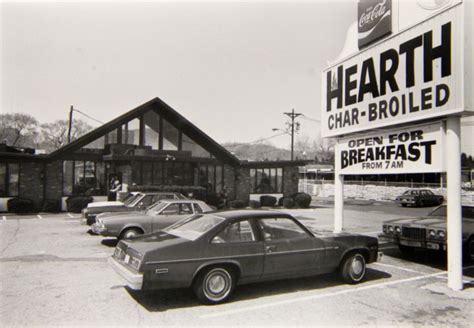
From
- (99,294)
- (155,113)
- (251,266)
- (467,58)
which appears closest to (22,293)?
(99,294)

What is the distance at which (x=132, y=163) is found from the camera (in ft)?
68.7

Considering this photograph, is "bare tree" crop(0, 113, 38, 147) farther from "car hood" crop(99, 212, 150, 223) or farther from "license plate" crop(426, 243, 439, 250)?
"license plate" crop(426, 243, 439, 250)

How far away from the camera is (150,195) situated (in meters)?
12.6

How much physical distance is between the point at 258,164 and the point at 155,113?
760 centimetres

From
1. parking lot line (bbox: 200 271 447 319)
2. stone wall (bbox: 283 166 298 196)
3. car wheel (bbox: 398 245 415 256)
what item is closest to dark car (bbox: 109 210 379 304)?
parking lot line (bbox: 200 271 447 319)

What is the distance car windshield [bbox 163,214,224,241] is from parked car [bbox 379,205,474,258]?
16.3ft

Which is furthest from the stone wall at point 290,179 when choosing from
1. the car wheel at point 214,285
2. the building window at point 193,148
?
the car wheel at point 214,285

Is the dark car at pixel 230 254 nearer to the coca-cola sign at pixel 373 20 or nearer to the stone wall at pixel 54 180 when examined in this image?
Answer: the coca-cola sign at pixel 373 20

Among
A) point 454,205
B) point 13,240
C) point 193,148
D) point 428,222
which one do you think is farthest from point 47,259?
point 193,148

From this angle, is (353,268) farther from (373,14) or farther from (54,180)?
(54,180)

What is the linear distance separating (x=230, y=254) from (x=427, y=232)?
501cm

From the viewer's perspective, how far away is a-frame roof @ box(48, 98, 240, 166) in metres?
21.1

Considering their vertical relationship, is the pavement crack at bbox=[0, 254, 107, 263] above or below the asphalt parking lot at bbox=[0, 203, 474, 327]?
below

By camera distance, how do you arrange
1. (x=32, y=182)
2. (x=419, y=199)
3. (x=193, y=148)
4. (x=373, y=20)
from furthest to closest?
(x=419, y=199), (x=193, y=148), (x=32, y=182), (x=373, y=20)
